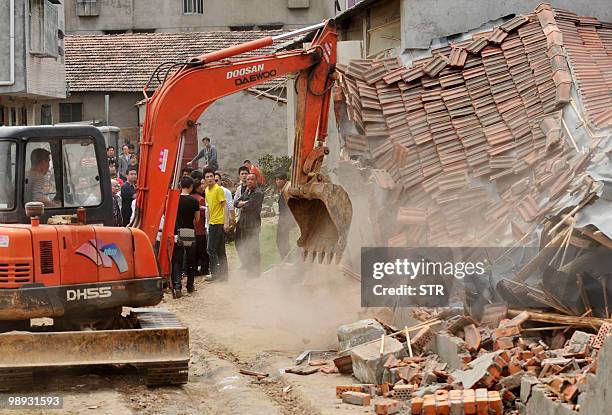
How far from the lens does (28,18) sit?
31109 millimetres

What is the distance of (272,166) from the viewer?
1276 inches

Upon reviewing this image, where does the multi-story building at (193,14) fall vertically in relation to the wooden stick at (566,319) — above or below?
above

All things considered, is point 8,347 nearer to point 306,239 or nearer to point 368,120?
point 306,239

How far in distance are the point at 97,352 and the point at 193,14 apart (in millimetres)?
41108

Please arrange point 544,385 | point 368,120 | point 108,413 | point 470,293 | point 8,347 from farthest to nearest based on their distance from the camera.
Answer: point 368,120, point 470,293, point 8,347, point 108,413, point 544,385

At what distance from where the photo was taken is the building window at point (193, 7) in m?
50.4

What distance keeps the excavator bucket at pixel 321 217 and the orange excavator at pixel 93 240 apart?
5 cm

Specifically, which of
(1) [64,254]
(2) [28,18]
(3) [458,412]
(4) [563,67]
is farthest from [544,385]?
(2) [28,18]

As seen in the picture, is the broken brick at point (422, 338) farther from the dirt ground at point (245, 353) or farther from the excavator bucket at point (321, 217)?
the excavator bucket at point (321, 217)

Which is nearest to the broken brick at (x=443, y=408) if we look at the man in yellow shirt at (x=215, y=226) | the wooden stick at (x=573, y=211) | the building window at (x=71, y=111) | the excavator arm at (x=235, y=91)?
the wooden stick at (x=573, y=211)

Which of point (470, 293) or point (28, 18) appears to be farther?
point (28, 18)

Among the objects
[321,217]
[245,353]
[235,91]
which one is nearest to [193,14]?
[321,217]

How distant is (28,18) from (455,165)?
2002cm

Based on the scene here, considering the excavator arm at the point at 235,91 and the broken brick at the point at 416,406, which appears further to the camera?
the excavator arm at the point at 235,91
